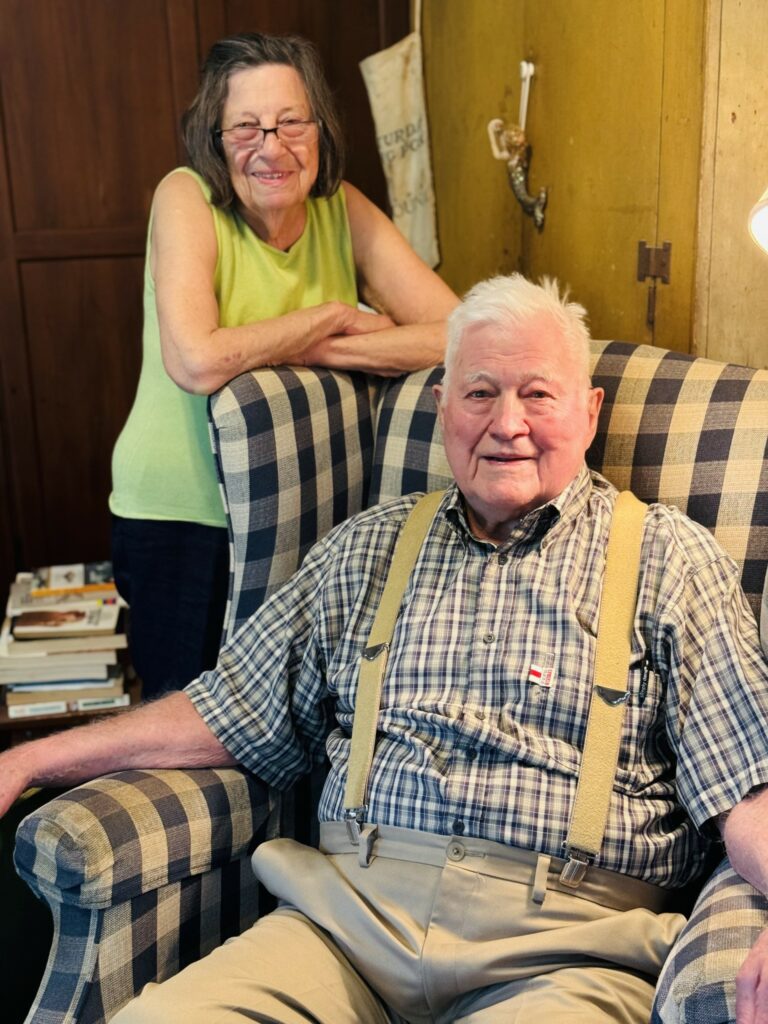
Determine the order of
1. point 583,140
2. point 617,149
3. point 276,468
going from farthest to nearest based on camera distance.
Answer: point 583,140, point 617,149, point 276,468

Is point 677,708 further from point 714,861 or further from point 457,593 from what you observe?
point 457,593

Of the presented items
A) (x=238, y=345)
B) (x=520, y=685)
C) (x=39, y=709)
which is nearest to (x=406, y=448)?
(x=238, y=345)

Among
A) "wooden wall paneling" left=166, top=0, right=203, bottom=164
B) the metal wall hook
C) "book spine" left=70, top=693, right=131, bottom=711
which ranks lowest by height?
"book spine" left=70, top=693, right=131, bottom=711

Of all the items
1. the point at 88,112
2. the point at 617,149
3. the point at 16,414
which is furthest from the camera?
the point at 16,414

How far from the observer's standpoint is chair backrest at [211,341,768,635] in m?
1.65

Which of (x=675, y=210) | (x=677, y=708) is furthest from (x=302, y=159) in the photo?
(x=677, y=708)

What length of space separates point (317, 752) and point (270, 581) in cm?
29

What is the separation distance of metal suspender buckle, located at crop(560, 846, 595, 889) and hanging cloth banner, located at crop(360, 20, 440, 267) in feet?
7.01

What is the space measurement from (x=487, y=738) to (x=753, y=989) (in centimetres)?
46

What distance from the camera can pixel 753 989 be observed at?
3.62ft

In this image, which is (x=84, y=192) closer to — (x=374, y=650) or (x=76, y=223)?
(x=76, y=223)

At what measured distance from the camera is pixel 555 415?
1.57 metres

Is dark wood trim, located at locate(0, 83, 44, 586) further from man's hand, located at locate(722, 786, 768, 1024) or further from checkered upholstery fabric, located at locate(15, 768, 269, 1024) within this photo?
man's hand, located at locate(722, 786, 768, 1024)

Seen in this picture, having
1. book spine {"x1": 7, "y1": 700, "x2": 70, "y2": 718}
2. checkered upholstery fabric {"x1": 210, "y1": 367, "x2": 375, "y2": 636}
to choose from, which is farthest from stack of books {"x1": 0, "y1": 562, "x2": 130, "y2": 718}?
checkered upholstery fabric {"x1": 210, "y1": 367, "x2": 375, "y2": 636}
